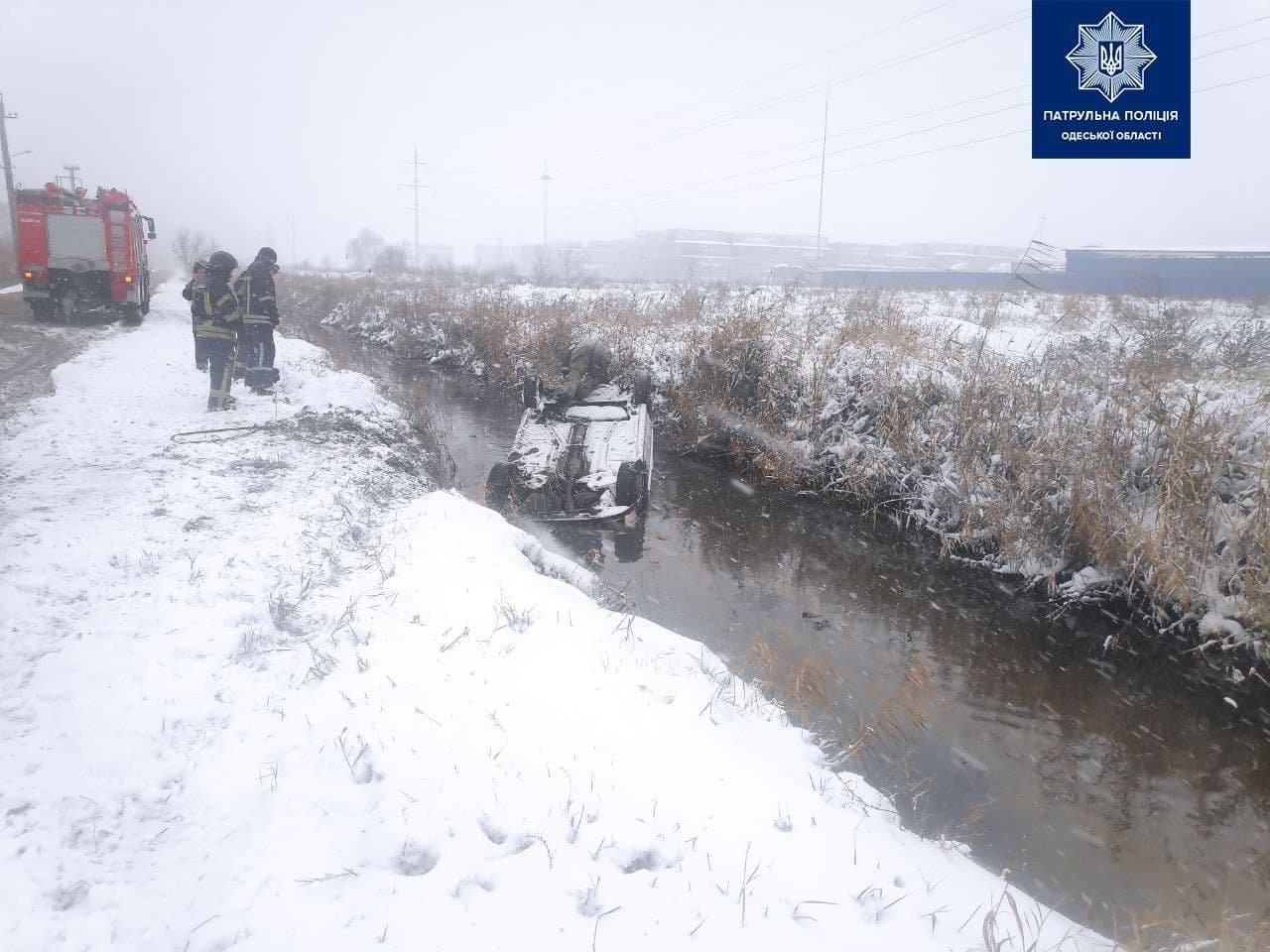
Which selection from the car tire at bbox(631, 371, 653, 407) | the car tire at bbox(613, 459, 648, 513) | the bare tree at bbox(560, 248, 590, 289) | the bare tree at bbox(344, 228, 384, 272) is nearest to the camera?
the car tire at bbox(613, 459, 648, 513)

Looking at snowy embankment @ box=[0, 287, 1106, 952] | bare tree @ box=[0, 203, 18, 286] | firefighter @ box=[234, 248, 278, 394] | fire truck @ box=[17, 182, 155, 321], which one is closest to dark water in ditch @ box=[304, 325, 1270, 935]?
snowy embankment @ box=[0, 287, 1106, 952]

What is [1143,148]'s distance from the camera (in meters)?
8.95

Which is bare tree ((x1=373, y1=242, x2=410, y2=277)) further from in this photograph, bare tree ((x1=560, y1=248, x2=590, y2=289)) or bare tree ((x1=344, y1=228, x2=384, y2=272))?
bare tree ((x1=344, y1=228, x2=384, y2=272))

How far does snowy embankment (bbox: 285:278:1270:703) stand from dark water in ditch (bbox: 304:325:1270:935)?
0.46 metres

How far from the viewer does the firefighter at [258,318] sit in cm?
857

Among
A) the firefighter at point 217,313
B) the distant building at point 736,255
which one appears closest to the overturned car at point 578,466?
the firefighter at point 217,313

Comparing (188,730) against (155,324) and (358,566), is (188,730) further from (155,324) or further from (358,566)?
(155,324)

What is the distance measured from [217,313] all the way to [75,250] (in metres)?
10.2

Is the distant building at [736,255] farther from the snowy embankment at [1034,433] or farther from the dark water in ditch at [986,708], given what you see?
the dark water in ditch at [986,708]

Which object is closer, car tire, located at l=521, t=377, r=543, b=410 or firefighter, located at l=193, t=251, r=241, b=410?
firefighter, located at l=193, t=251, r=241, b=410

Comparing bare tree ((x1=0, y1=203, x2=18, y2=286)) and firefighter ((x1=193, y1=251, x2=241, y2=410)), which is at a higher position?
bare tree ((x1=0, y1=203, x2=18, y2=286))

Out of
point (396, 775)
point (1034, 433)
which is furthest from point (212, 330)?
point (1034, 433)

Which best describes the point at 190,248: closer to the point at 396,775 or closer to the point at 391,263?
the point at 391,263

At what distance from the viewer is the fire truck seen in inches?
548
